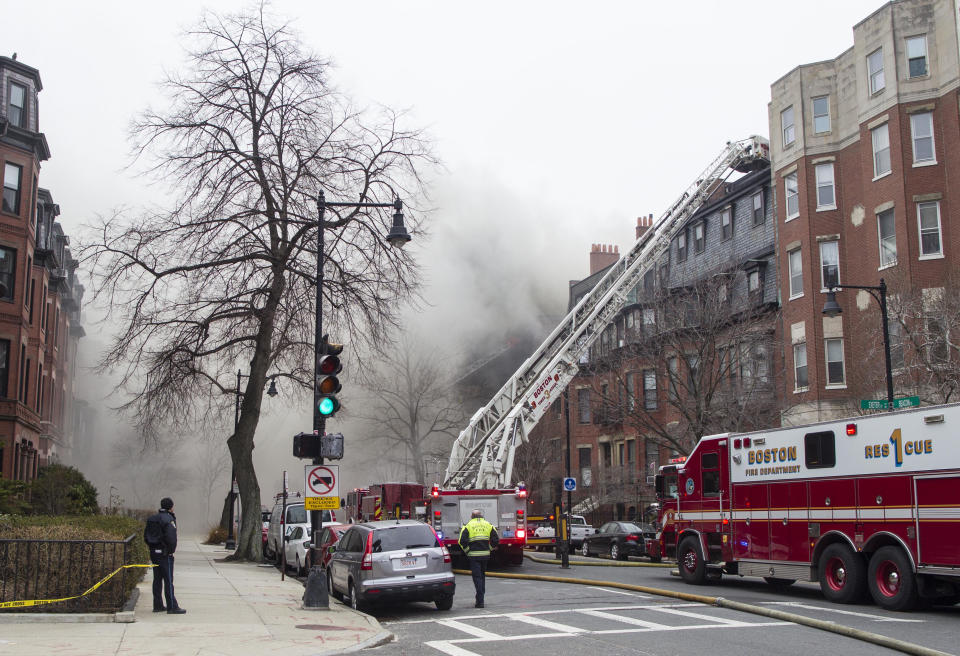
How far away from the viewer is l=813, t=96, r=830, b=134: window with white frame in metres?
31.1

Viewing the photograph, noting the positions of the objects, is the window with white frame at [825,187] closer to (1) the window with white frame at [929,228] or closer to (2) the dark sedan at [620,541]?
(1) the window with white frame at [929,228]

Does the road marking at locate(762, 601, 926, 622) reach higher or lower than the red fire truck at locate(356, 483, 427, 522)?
lower

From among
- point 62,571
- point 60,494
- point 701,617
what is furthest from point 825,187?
point 62,571

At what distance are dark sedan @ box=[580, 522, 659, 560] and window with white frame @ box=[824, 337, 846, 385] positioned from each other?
7577mm

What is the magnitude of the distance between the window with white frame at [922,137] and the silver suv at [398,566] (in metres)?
20.8

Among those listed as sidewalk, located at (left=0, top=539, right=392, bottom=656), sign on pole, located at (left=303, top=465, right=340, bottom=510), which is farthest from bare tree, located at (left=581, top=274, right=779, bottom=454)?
sidewalk, located at (left=0, top=539, right=392, bottom=656)

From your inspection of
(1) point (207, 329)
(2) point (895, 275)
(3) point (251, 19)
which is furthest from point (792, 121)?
(1) point (207, 329)

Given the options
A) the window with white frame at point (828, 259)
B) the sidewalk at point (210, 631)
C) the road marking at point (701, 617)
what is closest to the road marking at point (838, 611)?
the road marking at point (701, 617)

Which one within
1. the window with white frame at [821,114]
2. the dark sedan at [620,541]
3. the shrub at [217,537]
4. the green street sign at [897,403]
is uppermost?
the window with white frame at [821,114]

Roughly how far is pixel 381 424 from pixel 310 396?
977 inches

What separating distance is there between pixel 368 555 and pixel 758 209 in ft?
86.9

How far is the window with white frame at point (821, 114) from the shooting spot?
102 feet

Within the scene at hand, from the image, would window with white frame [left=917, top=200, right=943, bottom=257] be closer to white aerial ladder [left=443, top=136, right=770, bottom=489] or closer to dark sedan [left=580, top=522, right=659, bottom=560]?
white aerial ladder [left=443, top=136, right=770, bottom=489]

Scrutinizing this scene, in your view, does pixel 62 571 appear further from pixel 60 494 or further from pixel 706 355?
pixel 706 355
